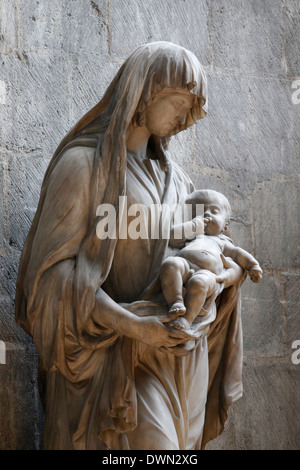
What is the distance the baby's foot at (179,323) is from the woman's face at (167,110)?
33.8 inches

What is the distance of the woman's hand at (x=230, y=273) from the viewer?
16.6 feet

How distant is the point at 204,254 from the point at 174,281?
0.70 ft

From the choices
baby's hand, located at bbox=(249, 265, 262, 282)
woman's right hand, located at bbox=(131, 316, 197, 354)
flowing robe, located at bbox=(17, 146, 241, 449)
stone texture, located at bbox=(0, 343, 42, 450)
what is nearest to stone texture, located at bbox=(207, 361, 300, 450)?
stone texture, located at bbox=(0, 343, 42, 450)

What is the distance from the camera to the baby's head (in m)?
5.14

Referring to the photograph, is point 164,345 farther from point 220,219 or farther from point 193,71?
point 193,71

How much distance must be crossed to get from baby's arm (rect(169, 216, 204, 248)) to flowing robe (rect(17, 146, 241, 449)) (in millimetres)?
56

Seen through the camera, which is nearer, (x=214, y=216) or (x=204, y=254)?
(x=204, y=254)

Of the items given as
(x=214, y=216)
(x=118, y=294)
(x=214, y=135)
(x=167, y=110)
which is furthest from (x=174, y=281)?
(x=214, y=135)

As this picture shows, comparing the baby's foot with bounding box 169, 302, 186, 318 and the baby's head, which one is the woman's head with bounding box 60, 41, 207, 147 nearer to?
the baby's head

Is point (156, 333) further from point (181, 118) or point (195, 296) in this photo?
point (181, 118)

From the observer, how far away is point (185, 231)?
16.7 ft

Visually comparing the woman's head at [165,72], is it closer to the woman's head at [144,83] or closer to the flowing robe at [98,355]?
the woman's head at [144,83]

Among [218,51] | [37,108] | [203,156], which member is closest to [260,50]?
[218,51]

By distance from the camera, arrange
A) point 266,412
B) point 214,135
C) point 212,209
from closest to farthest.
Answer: point 212,209 → point 266,412 → point 214,135
